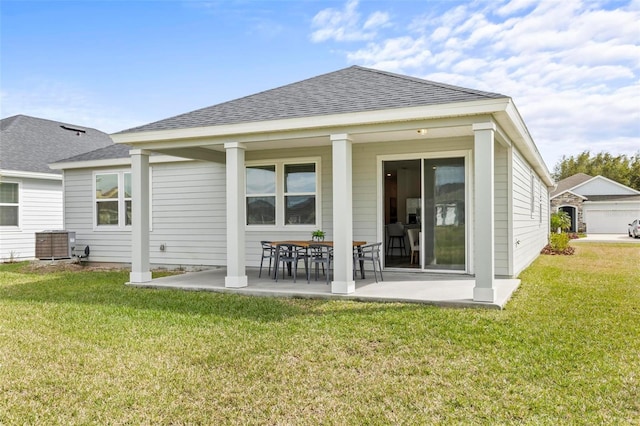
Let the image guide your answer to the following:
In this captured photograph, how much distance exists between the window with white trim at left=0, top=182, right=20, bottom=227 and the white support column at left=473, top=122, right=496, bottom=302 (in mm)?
13463

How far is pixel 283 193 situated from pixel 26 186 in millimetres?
9295

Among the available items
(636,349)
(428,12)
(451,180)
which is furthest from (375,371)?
(428,12)

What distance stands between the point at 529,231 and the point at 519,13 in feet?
16.6

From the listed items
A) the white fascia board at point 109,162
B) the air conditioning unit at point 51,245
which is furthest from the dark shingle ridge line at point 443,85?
the air conditioning unit at point 51,245

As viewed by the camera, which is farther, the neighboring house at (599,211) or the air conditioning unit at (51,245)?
the neighboring house at (599,211)

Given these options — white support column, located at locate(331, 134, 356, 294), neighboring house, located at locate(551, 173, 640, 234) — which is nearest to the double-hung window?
white support column, located at locate(331, 134, 356, 294)

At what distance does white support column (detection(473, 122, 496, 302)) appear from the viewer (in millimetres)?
5898

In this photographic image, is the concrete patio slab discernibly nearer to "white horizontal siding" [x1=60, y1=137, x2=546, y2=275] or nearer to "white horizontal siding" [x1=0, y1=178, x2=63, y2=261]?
"white horizontal siding" [x1=60, y1=137, x2=546, y2=275]

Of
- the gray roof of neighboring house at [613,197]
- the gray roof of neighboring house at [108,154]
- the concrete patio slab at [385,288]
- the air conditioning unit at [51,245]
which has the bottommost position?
the concrete patio slab at [385,288]

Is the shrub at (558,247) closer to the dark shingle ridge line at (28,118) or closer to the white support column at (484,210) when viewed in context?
the white support column at (484,210)

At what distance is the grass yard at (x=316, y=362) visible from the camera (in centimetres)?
313

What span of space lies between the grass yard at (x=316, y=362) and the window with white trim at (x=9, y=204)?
Result: 27.4 feet

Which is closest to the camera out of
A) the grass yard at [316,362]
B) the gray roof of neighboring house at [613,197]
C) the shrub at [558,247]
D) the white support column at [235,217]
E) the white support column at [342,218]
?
the grass yard at [316,362]

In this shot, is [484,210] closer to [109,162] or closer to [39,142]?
[109,162]
